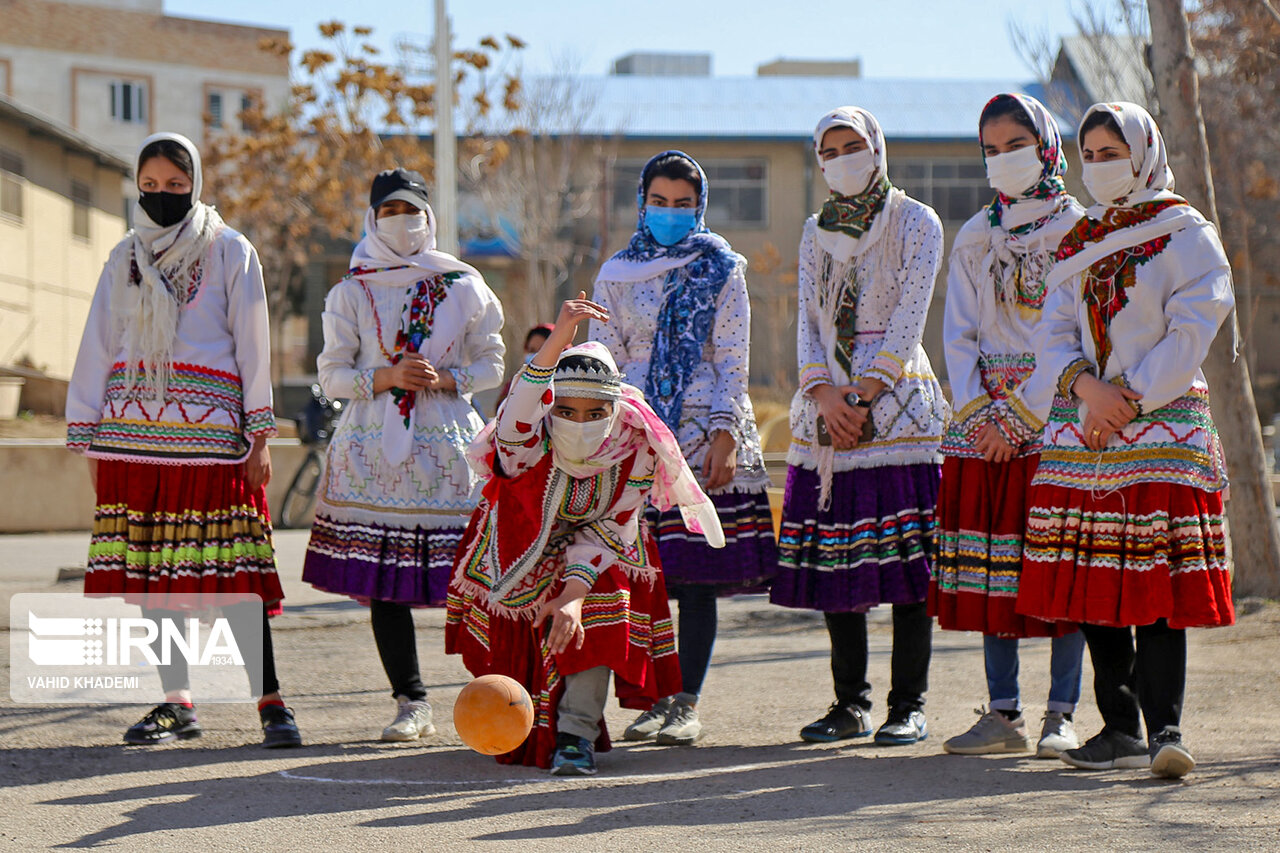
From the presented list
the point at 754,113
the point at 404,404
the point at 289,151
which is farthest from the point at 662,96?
the point at 404,404

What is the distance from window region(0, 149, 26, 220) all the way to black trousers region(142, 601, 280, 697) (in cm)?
2497

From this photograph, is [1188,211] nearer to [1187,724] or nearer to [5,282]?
[1187,724]

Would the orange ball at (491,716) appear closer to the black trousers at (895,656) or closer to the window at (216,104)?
the black trousers at (895,656)

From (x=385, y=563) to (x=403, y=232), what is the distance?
1.26m

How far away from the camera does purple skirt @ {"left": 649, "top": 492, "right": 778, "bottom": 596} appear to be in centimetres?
562

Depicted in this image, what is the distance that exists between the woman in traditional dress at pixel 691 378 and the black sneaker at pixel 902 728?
26.3 inches

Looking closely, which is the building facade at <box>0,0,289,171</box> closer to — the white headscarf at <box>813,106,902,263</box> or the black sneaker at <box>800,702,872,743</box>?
the white headscarf at <box>813,106,902,263</box>

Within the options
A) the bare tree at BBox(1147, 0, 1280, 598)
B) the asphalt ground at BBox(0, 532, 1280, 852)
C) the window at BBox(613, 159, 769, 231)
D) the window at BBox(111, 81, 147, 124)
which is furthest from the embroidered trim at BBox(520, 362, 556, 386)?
the window at BBox(111, 81, 147, 124)

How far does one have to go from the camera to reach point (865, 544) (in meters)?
5.43

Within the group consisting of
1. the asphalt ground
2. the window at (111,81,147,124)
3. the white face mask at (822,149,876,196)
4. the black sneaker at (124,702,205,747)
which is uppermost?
the window at (111,81,147,124)

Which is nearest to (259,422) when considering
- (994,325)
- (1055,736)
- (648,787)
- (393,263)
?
(393,263)

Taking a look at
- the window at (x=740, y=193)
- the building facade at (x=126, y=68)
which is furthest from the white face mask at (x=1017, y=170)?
the building facade at (x=126, y=68)

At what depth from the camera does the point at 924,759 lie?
516 centimetres

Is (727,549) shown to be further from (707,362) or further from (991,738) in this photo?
(991,738)
